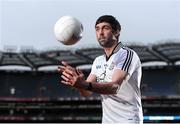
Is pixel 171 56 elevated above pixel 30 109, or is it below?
above

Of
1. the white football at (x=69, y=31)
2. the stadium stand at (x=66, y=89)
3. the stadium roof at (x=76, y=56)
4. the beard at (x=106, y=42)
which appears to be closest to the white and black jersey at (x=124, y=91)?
the beard at (x=106, y=42)

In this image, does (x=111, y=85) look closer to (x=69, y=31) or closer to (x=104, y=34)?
A: (x=104, y=34)

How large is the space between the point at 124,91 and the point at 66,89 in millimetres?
27086

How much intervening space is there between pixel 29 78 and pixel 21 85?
3.04 ft

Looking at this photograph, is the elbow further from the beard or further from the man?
the beard

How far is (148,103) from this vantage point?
26109 millimetres

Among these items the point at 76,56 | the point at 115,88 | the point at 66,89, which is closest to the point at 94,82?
the point at 115,88

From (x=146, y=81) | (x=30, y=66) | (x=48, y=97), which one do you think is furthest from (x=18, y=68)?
(x=146, y=81)

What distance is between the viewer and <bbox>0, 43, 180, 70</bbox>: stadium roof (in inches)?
1115

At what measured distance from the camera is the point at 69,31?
13.5 feet

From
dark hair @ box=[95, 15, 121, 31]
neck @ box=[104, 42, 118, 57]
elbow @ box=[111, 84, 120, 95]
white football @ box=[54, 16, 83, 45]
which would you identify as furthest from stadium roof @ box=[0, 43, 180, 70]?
elbow @ box=[111, 84, 120, 95]

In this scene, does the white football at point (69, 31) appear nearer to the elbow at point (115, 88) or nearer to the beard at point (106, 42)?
the beard at point (106, 42)

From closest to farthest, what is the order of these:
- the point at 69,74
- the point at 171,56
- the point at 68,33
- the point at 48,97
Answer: the point at 69,74
the point at 68,33
the point at 171,56
the point at 48,97

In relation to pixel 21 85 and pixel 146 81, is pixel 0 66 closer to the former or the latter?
pixel 21 85
